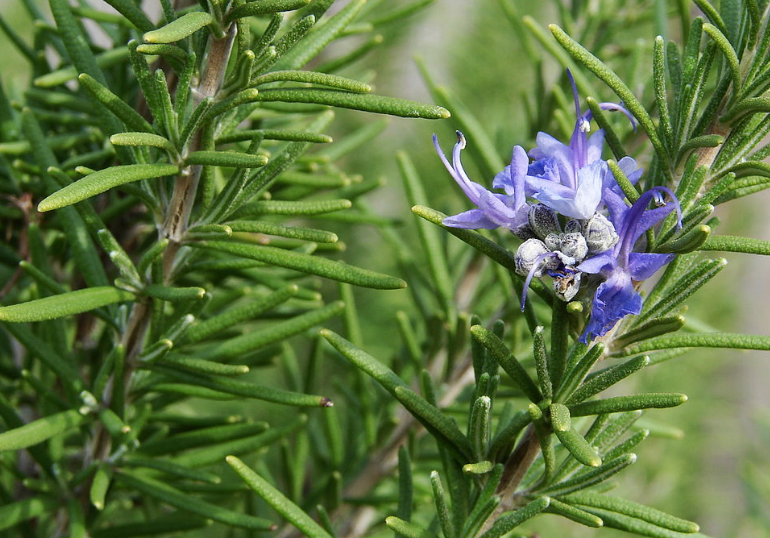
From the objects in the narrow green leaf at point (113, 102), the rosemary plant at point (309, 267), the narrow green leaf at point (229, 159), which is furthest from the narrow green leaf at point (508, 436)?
the narrow green leaf at point (113, 102)

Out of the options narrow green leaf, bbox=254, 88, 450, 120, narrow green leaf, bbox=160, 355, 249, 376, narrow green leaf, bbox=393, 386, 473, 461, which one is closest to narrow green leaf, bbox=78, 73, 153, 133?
narrow green leaf, bbox=254, 88, 450, 120

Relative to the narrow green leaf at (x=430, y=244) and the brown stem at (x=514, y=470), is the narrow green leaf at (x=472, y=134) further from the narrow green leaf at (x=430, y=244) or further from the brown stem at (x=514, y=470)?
the brown stem at (x=514, y=470)

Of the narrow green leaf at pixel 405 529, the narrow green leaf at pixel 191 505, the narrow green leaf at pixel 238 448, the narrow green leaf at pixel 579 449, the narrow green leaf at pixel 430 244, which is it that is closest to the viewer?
the narrow green leaf at pixel 579 449

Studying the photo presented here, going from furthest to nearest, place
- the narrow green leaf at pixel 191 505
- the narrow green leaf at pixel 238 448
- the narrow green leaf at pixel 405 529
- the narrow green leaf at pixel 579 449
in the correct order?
the narrow green leaf at pixel 238 448
the narrow green leaf at pixel 191 505
the narrow green leaf at pixel 405 529
the narrow green leaf at pixel 579 449

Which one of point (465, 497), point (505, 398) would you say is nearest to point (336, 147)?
point (505, 398)

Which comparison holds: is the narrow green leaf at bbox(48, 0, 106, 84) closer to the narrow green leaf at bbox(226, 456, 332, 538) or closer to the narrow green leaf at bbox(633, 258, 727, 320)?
the narrow green leaf at bbox(226, 456, 332, 538)

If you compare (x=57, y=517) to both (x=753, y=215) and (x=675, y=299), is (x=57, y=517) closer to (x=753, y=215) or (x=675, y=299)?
(x=675, y=299)

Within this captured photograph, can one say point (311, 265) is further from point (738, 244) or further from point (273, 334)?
point (738, 244)
